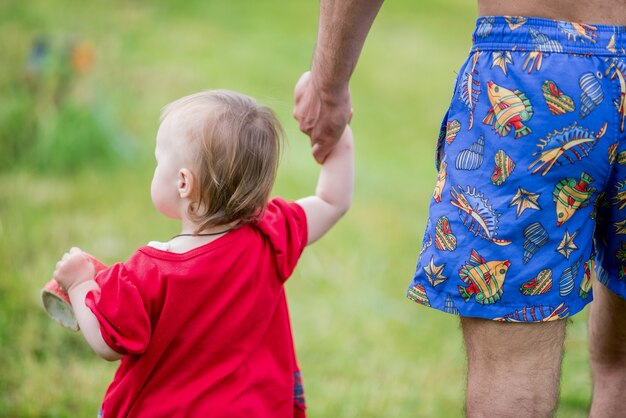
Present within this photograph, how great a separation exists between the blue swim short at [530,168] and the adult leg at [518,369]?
4 cm

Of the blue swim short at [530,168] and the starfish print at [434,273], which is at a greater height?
the blue swim short at [530,168]

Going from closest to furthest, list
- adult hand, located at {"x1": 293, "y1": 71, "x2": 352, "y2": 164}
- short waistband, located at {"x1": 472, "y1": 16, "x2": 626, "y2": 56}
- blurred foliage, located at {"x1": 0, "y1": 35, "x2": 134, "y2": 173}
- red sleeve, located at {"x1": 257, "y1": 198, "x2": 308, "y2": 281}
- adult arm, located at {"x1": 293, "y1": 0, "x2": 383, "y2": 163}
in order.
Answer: short waistband, located at {"x1": 472, "y1": 16, "x2": 626, "y2": 56}
red sleeve, located at {"x1": 257, "y1": 198, "x2": 308, "y2": 281}
adult arm, located at {"x1": 293, "y1": 0, "x2": 383, "y2": 163}
adult hand, located at {"x1": 293, "y1": 71, "x2": 352, "y2": 164}
blurred foliage, located at {"x1": 0, "y1": 35, "x2": 134, "y2": 173}

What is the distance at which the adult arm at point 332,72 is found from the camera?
205 cm

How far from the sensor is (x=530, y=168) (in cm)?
169

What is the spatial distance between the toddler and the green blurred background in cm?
29

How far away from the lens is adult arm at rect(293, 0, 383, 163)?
2.05 m

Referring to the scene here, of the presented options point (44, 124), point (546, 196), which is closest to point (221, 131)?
point (546, 196)

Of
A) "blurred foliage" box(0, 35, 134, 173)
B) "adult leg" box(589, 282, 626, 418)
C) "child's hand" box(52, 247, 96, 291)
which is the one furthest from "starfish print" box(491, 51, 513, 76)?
"blurred foliage" box(0, 35, 134, 173)

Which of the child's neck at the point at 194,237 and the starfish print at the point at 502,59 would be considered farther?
the child's neck at the point at 194,237

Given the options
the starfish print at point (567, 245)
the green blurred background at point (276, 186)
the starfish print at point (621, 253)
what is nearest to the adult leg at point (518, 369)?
the starfish print at point (567, 245)

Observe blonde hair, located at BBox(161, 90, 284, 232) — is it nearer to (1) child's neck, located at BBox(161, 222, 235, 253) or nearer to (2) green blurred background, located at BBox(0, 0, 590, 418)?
(1) child's neck, located at BBox(161, 222, 235, 253)

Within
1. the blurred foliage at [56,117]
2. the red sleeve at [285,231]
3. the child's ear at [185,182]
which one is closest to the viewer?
the child's ear at [185,182]

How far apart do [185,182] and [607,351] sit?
4.12 ft

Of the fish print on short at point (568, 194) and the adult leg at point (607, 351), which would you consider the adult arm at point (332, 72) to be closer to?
the fish print on short at point (568, 194)
